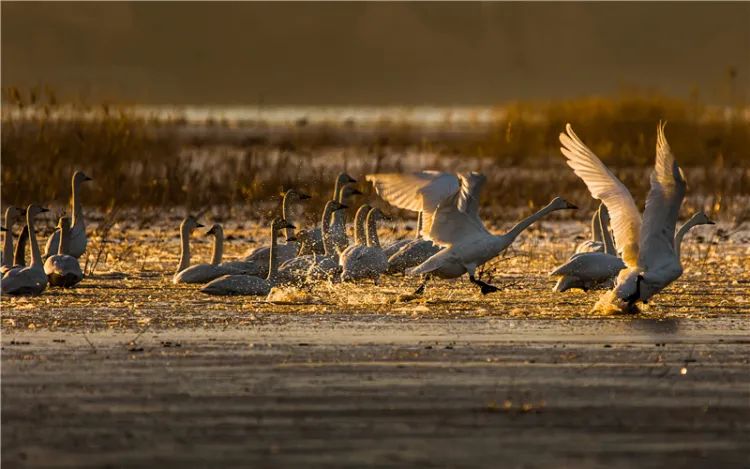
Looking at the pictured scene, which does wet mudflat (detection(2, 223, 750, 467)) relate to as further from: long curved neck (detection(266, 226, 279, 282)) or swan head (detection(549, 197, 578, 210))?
swan head (detection(549, 197, 578, 210))

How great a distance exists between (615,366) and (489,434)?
224 centimetres

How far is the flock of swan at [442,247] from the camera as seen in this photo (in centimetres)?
1248

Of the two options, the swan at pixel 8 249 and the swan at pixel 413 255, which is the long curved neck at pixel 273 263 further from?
the swan at pixel 8 249

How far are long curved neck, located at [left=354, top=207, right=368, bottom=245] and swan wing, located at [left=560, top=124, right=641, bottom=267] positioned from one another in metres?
2.59

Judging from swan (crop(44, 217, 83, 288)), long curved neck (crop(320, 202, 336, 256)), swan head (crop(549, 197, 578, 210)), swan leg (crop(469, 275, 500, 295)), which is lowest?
swan (crop(44, 217, 83, 288))

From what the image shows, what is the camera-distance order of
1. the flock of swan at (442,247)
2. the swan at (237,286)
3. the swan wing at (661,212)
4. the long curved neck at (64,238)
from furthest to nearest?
the long curved neck at (64,238), the swan at (237,286), the flock of swan at (442,247), the swan wing at (661,212)

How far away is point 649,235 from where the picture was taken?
12.6m

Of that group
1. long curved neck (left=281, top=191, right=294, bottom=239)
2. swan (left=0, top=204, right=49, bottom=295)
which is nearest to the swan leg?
long curved neck (left=281, top=191, right=294, bottom=239)

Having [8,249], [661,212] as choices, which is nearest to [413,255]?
[661,212]

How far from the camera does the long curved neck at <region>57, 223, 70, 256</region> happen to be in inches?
600

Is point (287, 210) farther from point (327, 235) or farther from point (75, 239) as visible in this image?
point (75, 239)

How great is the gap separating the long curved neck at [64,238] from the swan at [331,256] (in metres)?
2.38

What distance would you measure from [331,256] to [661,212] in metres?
3.47

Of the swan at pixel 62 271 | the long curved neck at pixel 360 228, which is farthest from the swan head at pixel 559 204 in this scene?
the swan at pixel 62 271
